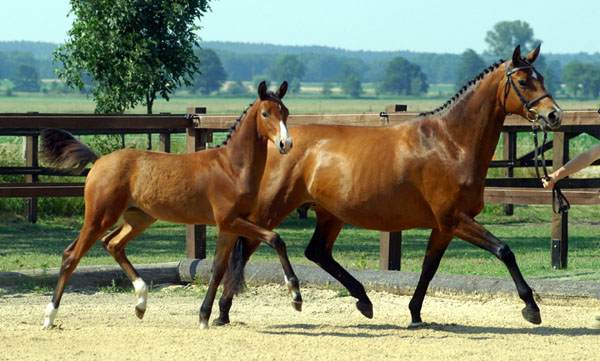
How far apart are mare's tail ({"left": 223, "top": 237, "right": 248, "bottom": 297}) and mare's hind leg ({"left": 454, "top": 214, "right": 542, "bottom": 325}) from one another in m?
1.70

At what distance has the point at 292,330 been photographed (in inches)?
254

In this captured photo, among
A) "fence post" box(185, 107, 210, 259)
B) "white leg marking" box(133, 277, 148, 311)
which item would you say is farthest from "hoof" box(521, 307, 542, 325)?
"fence post" box(185, 107, 210, 259)

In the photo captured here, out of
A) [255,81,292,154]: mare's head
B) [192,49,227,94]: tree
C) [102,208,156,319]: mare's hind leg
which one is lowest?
[102,208,156,319]: mare's hind leg

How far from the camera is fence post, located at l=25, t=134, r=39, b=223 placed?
46.3ft

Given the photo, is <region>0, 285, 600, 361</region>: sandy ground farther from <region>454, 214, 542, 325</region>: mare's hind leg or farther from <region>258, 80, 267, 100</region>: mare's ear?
<region>258, 80, 267, 100</region>: mare's ear

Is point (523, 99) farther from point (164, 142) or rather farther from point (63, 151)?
point (164, 142)

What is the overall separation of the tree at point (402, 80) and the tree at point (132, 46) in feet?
468

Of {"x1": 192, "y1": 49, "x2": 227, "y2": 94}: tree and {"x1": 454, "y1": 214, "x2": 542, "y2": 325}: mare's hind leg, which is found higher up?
{"x1": 192, "y1": 49, "x2": 227, "y2": 94}: tree

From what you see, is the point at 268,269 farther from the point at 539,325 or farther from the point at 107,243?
the point at 539,325

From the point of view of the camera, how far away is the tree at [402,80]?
15800 centimetres

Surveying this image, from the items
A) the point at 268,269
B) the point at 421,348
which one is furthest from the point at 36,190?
the point at 421,348

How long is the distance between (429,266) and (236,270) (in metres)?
1.49

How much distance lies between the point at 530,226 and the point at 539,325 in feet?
27.2

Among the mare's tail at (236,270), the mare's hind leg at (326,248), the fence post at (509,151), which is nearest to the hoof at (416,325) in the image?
the mare's hind leg at (326,248)
